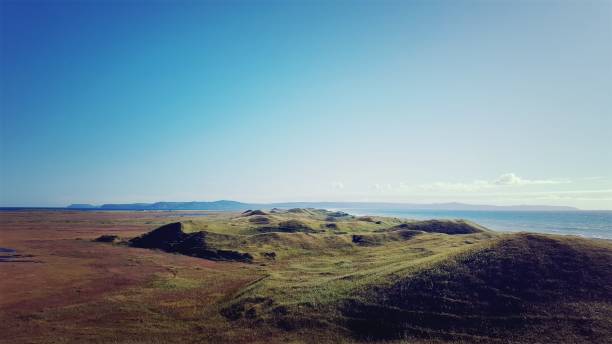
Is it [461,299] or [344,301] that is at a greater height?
[461,299]

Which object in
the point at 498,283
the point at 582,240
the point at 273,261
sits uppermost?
the point at 582,240

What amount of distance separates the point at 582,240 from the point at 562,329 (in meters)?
20.2

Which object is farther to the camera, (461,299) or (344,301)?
(344,301)

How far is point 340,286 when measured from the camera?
38531 millimetres

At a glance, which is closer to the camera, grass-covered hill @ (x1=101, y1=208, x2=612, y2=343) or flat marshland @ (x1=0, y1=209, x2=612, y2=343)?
grass-covered hill @ (x1=101, y1=208, x2=612, y2=343)

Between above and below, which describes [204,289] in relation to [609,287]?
below

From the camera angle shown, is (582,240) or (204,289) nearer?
(582,240)

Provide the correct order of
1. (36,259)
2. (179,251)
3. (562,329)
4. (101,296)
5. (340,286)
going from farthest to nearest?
(179,251) < (36,259) < (101,296) < (340,286) < (562,329)

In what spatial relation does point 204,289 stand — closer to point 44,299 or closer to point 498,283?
point 44,299

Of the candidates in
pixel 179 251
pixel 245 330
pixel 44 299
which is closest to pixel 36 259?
pixel 179 251

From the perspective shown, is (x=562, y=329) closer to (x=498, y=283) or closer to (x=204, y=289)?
(x=498, y=283)

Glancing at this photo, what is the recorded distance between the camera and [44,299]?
39656 mm

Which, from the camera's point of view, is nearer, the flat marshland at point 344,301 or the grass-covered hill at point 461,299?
the grass-covered hill at point 461,299

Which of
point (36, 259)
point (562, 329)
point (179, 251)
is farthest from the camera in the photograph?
point (179, 251)
